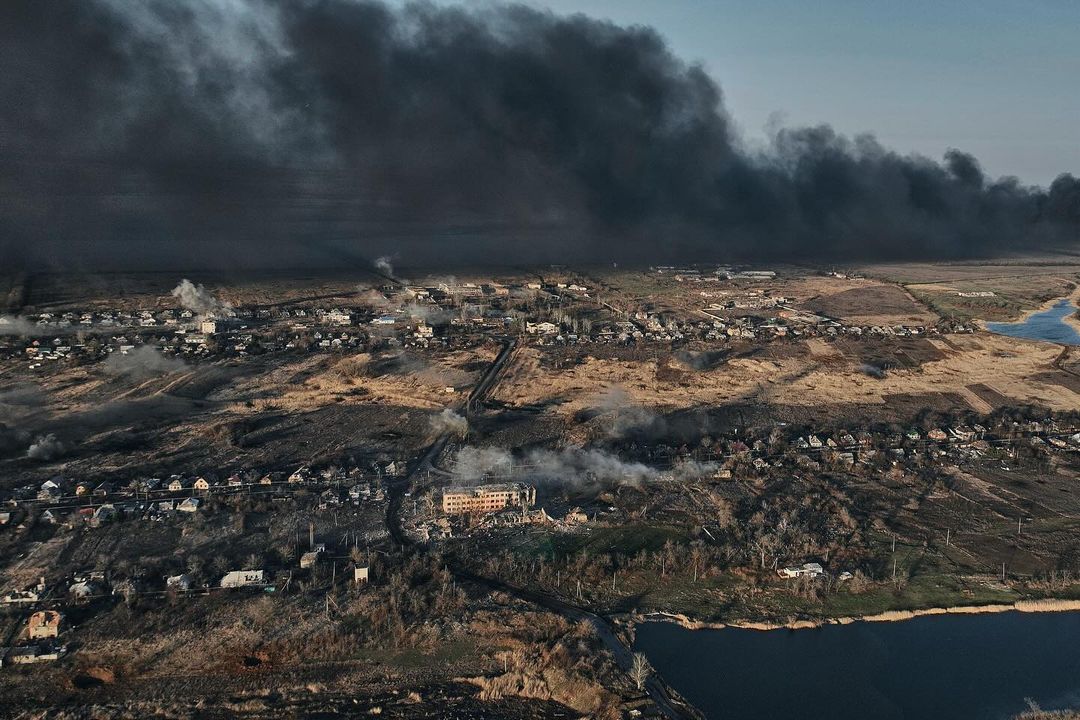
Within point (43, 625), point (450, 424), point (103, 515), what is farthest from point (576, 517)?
point (43, 625)

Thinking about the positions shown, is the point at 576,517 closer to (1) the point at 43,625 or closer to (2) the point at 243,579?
(2) the point at 243,579

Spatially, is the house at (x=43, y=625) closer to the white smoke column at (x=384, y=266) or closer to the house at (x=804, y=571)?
the house at (x=804, y=571)

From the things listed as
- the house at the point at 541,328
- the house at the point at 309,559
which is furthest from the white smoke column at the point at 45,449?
the house at the point at 541,328

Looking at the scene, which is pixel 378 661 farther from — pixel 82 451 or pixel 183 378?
pixel 183 378

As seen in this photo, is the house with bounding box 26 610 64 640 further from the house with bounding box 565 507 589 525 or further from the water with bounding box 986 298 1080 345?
the water with bounding box 986 298 1080 345

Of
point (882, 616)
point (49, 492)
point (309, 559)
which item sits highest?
point (49, 492)
